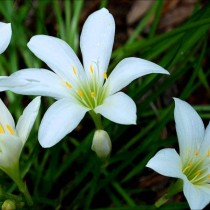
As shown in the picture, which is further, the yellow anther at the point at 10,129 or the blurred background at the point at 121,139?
the blurred background at the point at 121,139

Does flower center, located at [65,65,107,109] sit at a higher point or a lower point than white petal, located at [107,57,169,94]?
lower

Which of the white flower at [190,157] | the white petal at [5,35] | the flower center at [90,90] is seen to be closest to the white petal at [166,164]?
the white flower at [190,157]

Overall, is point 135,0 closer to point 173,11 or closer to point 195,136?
point 173,11

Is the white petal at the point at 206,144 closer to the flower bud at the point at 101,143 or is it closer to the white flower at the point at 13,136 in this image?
the flower bud at the point at 101,143

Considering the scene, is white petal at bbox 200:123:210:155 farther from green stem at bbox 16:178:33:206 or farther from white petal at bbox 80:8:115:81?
green stem at bbox 16:178:33:206

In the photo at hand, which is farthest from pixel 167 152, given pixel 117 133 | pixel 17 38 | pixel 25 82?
pixel 17 38

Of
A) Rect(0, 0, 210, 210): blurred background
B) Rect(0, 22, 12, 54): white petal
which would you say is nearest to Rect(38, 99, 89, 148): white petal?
Rect(0, 22, 12, 54): white petal

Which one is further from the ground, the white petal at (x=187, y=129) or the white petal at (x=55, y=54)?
the white petal at (x=55, y=54)
